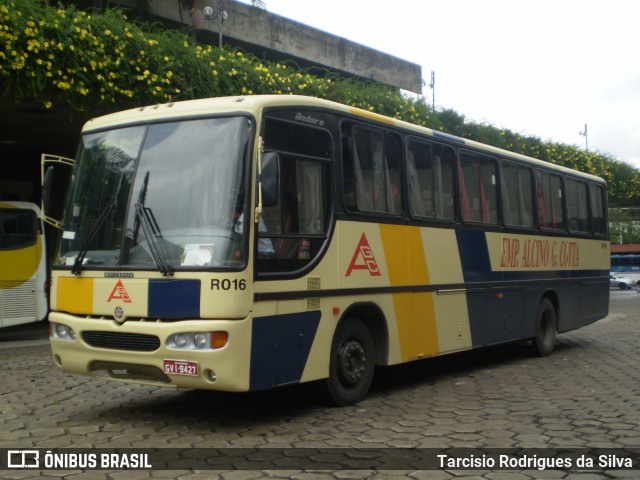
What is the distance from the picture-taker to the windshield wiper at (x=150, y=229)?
6.67 m

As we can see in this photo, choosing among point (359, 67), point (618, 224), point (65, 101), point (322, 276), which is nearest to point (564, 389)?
point (322, 276)

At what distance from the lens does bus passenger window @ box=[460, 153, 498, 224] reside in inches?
410

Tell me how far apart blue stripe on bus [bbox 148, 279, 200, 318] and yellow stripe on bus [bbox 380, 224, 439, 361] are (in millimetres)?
2686

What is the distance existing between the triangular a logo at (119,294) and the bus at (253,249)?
1 cm

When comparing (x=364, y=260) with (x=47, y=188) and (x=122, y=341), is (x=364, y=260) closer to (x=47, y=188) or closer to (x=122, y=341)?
(x=122, y=341)

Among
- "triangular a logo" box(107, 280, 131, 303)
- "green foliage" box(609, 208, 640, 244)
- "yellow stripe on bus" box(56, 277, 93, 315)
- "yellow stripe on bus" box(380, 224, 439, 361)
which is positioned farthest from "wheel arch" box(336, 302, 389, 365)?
"green foliage" box(609, 208, 640, 244)

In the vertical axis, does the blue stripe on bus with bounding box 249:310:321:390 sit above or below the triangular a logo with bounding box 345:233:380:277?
below

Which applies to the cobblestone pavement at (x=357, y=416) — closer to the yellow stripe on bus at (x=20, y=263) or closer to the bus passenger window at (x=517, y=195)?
the bus passenger window at (x=517, y=195)

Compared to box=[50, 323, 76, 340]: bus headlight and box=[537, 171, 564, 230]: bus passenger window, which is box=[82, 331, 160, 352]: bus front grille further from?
box=[537, 171, 564, 230]: bus passenger window

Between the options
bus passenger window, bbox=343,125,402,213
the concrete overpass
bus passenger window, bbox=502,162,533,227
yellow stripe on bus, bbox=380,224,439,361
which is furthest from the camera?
the concrete overpass

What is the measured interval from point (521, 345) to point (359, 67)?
21.2m

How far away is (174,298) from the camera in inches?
260

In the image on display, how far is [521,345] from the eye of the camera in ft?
44.9

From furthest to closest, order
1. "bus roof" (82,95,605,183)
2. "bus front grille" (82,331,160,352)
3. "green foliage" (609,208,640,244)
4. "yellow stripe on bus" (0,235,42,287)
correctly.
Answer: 1. "green foliage" (609,208,640,244)
2. "yellow stripe on bus" (0,235,42,287)
3. "bus roof" (82,95,605,183)
4. "bus front grille" (82,331,160,352)
